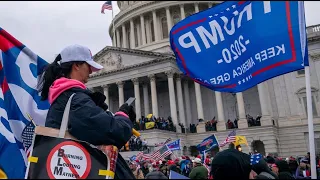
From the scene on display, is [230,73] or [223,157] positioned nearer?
[223,157]

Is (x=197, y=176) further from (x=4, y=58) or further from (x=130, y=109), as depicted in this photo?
(x=4, y=58)

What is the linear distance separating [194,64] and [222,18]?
0.90 m

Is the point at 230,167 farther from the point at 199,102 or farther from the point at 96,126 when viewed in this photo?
the point at 199,102

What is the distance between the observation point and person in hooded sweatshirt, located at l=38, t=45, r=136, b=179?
292 centimetres

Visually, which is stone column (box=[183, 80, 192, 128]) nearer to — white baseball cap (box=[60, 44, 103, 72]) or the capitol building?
the capitol building

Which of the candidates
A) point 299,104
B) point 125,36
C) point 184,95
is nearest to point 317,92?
point 299,104

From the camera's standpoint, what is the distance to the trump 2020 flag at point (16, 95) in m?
4.82

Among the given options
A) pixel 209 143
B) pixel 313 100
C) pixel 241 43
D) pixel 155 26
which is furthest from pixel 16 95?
pixel 155 26

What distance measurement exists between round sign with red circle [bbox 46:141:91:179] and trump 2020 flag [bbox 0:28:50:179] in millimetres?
2185

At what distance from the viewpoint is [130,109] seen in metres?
3.31

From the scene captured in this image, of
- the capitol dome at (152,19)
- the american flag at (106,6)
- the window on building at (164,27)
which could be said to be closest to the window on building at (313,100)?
the capitol dome at (152,19)

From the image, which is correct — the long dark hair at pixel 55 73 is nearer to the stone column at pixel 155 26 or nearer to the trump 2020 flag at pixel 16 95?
the trump 2020 flag at pixel 16 95

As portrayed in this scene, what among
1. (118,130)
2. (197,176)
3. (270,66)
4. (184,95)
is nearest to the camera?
(118,130)

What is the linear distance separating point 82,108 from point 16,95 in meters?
2.67
